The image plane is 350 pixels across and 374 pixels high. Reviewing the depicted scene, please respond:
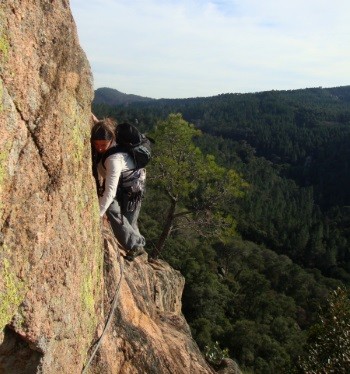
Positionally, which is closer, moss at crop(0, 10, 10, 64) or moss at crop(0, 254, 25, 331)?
moss at crop(0, 10, 10, 64)

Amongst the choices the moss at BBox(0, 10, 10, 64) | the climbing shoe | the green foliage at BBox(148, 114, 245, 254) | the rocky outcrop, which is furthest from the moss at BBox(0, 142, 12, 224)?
the green foliage at BBox(148, 114, 245, 254)

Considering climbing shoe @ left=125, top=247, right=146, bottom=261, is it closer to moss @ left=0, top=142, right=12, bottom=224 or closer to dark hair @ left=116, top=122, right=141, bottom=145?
dark hair @ left=116, top=122, right=141, bottom=145

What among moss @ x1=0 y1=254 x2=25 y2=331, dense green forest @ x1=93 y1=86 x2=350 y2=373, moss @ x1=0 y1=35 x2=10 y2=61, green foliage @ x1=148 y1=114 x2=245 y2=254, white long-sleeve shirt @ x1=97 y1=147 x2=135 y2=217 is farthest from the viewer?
dense green forest @ x1=93 y1=86 x2=350 y2=373

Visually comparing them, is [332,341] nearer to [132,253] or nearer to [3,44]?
[132,253]

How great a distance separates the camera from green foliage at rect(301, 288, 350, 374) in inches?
441

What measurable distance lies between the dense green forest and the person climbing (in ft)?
30.0

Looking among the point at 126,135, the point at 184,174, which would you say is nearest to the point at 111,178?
the point at 126,135

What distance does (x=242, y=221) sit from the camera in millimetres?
87875

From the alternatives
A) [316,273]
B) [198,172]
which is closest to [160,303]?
[198,172]

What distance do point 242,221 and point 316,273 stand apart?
23063 millimetres

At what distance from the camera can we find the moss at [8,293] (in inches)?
126

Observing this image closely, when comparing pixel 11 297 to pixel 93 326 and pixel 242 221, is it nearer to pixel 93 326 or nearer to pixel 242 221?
pixel 93 326

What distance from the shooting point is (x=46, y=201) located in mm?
3727

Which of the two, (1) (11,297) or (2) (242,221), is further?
(2) (242,221)
